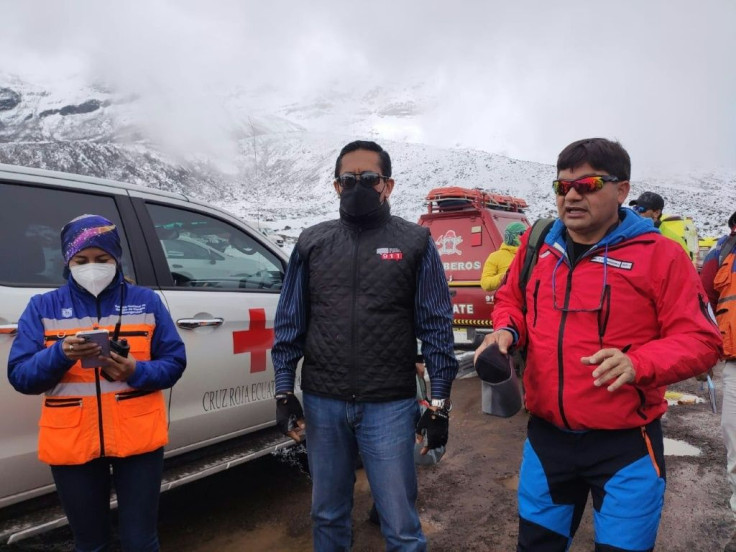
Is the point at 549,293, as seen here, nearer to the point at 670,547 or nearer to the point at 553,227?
the point at 553,227

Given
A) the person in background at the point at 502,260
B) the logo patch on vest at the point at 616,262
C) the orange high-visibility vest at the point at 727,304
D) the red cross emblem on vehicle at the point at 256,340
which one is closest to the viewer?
the logo patch on vest at the point at 616,262

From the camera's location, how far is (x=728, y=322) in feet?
8.48

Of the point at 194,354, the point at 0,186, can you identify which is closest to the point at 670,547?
the point at 194,354

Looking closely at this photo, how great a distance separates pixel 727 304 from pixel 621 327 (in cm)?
148

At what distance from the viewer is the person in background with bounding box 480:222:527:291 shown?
5.38m

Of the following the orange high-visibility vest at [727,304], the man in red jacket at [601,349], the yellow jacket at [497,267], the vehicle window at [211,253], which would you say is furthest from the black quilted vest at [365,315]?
the yellow jacket at [497,267]

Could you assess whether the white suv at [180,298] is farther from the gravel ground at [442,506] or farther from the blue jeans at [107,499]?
the gravel ground at [442,506]

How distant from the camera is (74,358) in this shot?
163cm

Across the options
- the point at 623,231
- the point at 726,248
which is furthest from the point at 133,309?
the point at 726,248

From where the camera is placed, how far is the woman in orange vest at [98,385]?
5.58ft

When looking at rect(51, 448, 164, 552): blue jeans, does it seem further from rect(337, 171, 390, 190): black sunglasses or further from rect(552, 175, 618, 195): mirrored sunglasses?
rect(552, 175, 618, 195): mirrored sunglasses

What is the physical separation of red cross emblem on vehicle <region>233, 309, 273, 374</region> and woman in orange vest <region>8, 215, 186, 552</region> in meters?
0.93

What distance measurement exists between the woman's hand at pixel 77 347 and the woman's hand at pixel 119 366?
0.24 feet

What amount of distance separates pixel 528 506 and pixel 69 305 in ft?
5.72
